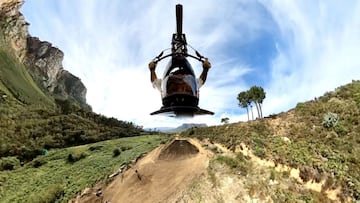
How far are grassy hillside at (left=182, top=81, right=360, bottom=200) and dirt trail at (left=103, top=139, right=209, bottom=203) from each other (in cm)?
366

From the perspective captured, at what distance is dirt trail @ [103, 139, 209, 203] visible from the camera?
30.7 metres

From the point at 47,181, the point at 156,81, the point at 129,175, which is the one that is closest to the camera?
the point at 156,81

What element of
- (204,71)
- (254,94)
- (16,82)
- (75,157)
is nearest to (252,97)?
(254,94)

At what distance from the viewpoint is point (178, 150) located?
117 feet

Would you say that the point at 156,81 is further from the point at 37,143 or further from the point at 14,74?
the point at 14,74

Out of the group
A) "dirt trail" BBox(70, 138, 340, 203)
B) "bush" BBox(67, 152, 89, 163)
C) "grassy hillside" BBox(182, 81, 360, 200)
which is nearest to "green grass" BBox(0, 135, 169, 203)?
"bush" BBox(67, 152, 89, 163)

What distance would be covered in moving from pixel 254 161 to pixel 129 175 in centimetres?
1196

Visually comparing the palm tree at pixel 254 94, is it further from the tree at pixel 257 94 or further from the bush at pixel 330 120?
the bush at pixel 330 120

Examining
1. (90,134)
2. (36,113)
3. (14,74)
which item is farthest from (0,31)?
(90,134)

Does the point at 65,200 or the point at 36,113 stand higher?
the point at 36,113

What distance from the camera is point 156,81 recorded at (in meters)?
12.7

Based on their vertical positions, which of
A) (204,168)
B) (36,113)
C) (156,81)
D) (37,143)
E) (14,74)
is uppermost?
(14,74)

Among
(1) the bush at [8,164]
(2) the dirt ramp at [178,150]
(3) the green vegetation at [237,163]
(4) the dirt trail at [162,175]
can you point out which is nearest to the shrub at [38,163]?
(1) the bush at [8,164]

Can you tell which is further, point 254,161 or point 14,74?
point 14,74
